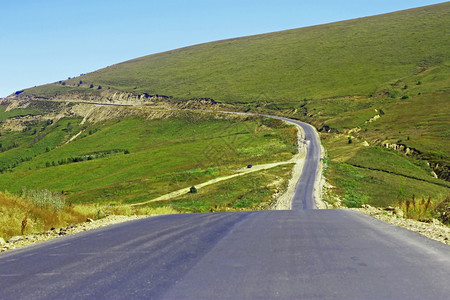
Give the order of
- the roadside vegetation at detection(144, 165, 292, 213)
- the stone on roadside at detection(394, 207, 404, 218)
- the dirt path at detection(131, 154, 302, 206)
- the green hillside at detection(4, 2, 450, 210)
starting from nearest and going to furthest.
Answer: the stone on roadside at detection(394, 207, 404, 218) → the roadside vegetation at detection(144, 165, 292, 213) → the dirt path at detection(131, 154, 302, 206) → the green hillside at detection(4, 2, 450, 210)

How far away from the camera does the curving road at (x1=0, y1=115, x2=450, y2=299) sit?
557 cm

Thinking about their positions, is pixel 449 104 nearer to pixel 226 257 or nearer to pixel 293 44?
pixel 226 257

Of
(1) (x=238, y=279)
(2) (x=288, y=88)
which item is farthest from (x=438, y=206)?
(2) (x=288, y=88)

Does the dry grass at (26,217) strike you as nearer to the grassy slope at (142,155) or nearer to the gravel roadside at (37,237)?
the gravel roadside at (37,237)

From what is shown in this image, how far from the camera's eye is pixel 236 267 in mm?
6957

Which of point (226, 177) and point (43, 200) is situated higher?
point (43, 200)

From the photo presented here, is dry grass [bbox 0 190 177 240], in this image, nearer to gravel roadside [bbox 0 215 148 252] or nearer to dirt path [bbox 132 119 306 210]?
gravel roadside [bbox 0 215 148 252]

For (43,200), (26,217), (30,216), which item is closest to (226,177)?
(43,200)

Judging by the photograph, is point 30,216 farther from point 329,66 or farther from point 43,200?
point 329,66

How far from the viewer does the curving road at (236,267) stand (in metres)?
5.57

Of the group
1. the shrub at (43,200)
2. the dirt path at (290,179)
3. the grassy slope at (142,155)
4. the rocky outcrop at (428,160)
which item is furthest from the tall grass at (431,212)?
the grassy slope at (142,155)

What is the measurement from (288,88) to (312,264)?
135656mm

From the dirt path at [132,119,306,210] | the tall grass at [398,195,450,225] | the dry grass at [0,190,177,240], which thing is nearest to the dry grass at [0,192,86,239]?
the dry grass at [0,190,177,240]

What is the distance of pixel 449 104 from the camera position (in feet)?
288
